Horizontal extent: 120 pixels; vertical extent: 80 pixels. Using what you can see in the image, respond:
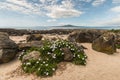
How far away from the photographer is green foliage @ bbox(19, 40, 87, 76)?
34.2ft

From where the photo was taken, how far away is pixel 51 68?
10.5 metres

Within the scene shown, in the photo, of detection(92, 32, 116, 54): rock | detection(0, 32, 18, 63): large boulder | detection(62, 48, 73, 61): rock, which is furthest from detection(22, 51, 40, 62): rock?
detection(92, 32, 116, 54): rock

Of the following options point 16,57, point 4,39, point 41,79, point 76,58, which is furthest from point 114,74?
point 4,39

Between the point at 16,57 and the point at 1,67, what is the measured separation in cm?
128

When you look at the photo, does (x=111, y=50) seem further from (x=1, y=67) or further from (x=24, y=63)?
(x=1, y=67)

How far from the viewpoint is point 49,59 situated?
11273 millimetres

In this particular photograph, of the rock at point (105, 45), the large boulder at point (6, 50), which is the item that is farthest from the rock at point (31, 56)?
the rock at point (105, 45)

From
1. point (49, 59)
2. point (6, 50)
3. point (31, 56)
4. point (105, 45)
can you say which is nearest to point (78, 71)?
point (49, 59)

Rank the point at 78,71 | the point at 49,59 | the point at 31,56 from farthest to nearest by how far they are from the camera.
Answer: the point at 31,56 < the point at 49,59 < the point at 78,71

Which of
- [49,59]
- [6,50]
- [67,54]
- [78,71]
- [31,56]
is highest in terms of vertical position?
[6,50]

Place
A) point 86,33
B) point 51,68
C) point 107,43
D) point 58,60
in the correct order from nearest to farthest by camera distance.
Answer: point 51,68 → point 58,60 → point 107,43 → point 86,33

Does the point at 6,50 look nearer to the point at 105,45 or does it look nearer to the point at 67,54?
the point at 67,54

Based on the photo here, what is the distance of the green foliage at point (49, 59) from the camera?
1042 centimetres

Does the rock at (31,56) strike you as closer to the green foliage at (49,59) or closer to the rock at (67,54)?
the green foliage at (49,59)
